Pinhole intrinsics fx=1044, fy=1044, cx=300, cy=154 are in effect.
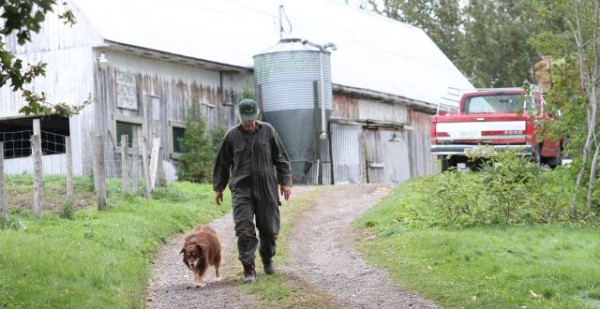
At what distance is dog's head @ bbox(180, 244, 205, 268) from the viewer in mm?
12164

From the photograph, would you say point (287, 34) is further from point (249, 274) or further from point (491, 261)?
point (249, 274)

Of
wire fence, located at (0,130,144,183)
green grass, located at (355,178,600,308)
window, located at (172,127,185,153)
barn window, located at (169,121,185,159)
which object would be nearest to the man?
green grass, located at (355,178,600,308)

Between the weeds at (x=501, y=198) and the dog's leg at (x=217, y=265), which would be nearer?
the dog's leg at (x=217, y=265)

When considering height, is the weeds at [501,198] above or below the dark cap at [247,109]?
below

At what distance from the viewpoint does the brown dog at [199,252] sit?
12188 mm

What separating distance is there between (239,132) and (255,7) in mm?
26702

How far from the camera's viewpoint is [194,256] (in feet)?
39.9

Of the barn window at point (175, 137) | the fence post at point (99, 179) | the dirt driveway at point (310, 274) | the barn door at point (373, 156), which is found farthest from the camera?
the barn door at point (373, 156)

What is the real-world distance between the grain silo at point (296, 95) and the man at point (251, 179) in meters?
19.8

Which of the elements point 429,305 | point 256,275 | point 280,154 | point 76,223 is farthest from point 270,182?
point 76,223

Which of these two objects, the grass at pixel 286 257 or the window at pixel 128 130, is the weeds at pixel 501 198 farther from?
the window at pixel 128 130

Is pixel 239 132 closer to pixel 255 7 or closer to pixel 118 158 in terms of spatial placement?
pixel 118 158

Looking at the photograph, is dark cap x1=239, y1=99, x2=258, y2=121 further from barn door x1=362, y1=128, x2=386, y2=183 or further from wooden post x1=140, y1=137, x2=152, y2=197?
barn door x1=362, y1=128, x2=386, y2=183

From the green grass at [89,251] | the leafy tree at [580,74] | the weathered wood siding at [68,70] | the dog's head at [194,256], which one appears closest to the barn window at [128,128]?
the weathered wood siding at [68,70]
